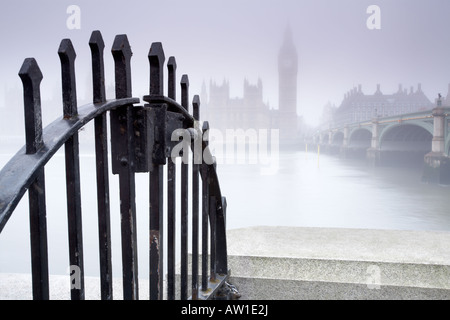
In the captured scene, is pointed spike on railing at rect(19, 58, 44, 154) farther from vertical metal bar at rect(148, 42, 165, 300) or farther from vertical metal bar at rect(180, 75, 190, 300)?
vertical metal bar at rect(180, 75, 190, 300)

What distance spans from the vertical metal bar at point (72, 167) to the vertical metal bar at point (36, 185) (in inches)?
4.4

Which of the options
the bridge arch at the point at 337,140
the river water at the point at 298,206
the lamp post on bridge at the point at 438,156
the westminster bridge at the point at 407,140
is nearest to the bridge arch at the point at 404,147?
the westminster bridge at the point at 407,140

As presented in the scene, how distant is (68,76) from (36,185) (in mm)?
257

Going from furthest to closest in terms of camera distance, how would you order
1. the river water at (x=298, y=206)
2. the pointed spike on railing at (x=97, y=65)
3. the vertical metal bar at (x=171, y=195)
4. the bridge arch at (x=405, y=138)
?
the bridge arch at (x=405, y=138) < the river water at (x=298, y=206) < the vertical metal bar at (x=171, y=195) < the pointed spike on railing at (x=97, y=65)

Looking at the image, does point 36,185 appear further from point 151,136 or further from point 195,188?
point 195,188

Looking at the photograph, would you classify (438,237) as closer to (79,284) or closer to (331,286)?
(331,286)

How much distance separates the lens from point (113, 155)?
3.55 ft

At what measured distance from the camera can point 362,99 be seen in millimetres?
83125

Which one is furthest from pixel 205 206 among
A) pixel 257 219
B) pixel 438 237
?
pixel 257 219

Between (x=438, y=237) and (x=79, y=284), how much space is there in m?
2.83

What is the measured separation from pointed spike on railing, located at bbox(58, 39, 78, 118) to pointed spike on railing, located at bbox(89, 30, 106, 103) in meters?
0.10

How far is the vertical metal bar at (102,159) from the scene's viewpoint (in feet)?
3.02

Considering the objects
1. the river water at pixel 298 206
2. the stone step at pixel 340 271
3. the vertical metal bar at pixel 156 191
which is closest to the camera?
the vertical metal bar at pixel 156 191

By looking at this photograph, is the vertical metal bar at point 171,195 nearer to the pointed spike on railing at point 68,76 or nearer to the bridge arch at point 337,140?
the pointed spike on railing at point 68,76
